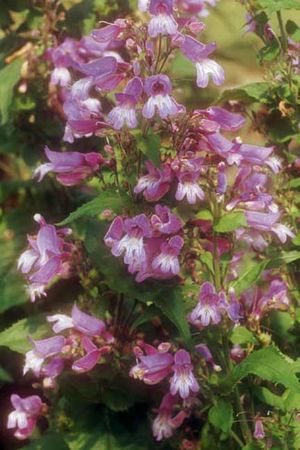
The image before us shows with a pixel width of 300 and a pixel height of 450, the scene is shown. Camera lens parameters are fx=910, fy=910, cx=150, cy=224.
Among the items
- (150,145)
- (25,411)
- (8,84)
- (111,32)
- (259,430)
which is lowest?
(25,411)

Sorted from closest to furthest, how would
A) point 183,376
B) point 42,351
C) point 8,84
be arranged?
point 183,376
point 42,351
point 8,84

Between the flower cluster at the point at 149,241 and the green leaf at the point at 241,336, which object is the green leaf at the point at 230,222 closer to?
the flower cluster at the point at 149,241

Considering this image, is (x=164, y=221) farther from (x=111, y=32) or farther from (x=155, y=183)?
(x=111, y=32)

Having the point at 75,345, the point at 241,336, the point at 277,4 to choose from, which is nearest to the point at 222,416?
the point at 241,336

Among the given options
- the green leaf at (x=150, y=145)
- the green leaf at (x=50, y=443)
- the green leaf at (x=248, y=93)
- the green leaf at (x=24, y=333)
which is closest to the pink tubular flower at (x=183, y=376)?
the green leaf at (x=150, y=145)

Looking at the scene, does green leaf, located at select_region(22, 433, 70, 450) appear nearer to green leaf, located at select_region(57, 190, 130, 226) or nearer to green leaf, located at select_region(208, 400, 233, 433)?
green leaf, located at select_region(208, 400, 233, 433)

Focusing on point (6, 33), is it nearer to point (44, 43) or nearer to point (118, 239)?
point (44, 43)
